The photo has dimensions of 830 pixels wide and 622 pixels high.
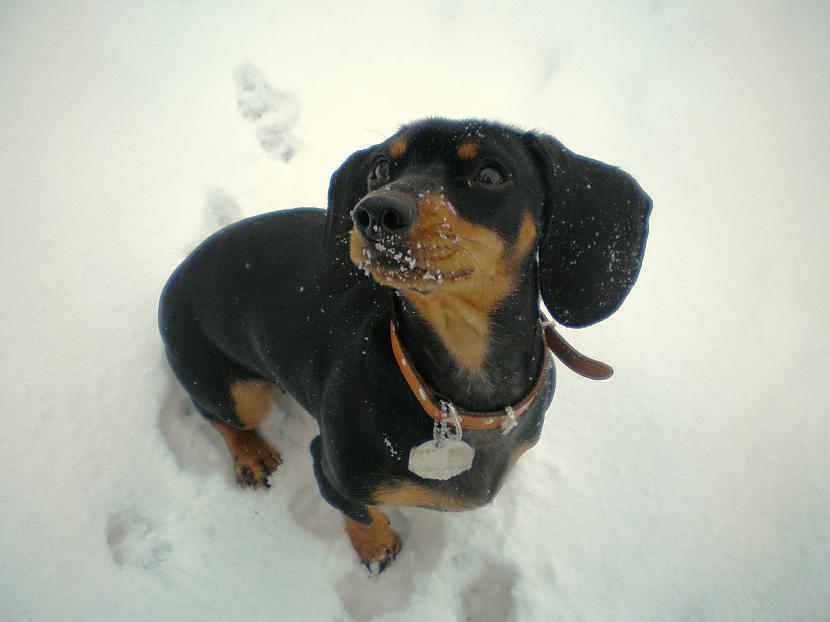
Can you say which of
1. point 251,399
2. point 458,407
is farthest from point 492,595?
point 251,399

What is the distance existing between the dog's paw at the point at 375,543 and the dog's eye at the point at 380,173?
56.4 inches

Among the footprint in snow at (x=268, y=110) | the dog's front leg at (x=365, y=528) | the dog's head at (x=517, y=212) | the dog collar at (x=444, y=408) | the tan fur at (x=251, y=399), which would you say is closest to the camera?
the dog's head at (x=517, y=212)

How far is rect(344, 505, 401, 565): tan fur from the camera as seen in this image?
229 centimetres

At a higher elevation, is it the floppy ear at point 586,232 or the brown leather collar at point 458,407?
the floppy ear at point 586,232

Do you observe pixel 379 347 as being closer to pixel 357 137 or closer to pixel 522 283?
pixel 522 283

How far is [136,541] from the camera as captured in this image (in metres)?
2.39

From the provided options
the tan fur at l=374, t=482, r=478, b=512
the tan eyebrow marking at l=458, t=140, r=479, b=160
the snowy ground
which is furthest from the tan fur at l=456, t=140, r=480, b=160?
the snowy ground

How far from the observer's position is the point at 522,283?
60.9 inches

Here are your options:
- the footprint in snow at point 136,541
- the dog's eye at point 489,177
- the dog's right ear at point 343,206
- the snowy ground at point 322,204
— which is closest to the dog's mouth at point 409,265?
the dog's eye at point 489,177

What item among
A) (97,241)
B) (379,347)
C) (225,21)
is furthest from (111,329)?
(225,21)

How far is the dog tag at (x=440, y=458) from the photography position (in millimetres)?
1664

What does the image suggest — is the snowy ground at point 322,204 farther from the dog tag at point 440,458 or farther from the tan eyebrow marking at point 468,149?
the tan eyebrow marking at point 468,149

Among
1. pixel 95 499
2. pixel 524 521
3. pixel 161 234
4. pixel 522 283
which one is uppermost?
pixel 522 283

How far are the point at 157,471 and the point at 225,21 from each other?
3.43 metres
